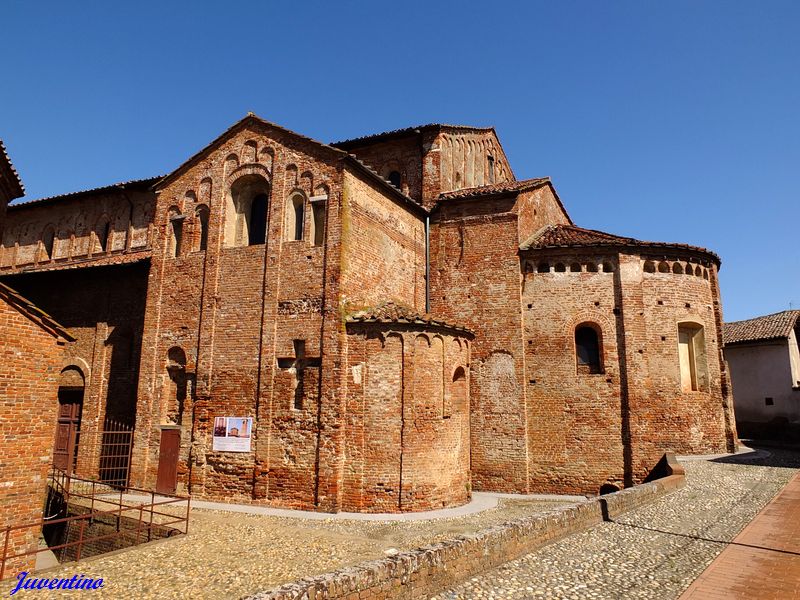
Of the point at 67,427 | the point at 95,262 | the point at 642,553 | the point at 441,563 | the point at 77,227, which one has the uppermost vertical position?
the point at 77,227

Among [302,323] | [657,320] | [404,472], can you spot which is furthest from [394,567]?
[657,320]

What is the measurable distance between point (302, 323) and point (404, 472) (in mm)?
4755

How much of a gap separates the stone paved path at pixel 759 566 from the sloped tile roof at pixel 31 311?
36.8 ft

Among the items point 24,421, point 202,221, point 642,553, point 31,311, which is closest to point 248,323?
point 202,221

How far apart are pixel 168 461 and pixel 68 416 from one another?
632 cm

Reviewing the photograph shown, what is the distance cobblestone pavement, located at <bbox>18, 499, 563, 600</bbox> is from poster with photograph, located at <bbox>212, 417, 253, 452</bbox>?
2015 millimetres

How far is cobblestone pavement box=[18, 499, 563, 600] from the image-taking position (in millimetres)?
7621

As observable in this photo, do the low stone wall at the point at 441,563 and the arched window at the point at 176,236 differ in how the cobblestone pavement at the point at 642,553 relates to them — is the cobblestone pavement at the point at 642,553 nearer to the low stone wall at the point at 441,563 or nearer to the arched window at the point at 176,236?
the low stone wall at the point at 441,563

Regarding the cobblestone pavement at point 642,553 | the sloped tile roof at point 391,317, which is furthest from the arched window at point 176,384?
the cobblestone pavement at point 642,553

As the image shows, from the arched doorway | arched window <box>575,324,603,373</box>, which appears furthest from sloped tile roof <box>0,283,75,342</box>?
arched window <box>575,324,603,373</box>

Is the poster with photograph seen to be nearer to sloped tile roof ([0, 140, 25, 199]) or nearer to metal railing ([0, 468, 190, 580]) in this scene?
metal railing ([0, 468, 190, 580])

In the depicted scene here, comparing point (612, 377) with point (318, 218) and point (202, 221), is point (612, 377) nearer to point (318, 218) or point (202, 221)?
point (318, 218)

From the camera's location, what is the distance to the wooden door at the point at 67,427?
18.1 meters

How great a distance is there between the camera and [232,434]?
14.3 m
